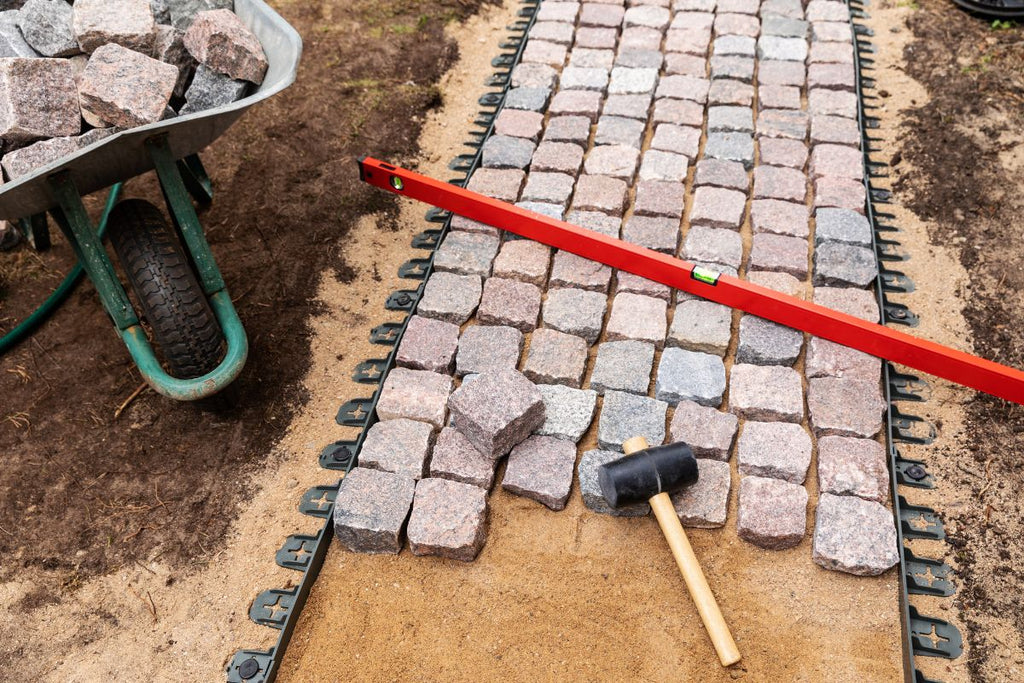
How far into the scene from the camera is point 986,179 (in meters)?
4.64

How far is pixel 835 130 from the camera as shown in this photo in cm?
483

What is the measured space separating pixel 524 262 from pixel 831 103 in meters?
2.50

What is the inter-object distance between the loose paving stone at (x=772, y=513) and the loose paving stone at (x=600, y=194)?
1810 millimetres

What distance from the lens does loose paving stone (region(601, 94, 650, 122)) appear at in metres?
4.98

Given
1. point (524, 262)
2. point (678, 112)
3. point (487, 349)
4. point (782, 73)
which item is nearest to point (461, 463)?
point (487, 349)

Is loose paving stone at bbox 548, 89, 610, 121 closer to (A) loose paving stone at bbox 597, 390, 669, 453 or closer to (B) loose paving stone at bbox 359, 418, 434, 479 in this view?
(A) loose paving stone at bbox 597, 390, 669, 453

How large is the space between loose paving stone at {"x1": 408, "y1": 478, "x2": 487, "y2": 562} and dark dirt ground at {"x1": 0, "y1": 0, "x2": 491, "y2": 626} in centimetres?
85

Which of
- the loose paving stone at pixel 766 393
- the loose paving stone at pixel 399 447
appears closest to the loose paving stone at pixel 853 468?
the loose paving stone at pixel 766 393

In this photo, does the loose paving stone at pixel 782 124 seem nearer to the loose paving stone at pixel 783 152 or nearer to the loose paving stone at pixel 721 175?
the loose paving stone at pixel 783 152

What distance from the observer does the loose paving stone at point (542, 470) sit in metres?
3.19

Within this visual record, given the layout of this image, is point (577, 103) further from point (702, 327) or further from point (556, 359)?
point (556, 359)

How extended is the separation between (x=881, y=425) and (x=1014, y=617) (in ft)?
2.86

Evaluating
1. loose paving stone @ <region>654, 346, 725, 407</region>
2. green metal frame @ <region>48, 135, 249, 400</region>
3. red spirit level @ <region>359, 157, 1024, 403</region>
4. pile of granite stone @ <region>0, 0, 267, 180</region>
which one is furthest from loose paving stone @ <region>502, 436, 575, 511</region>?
pile of granite stone @ <region>0, 0, 267, 180</region>

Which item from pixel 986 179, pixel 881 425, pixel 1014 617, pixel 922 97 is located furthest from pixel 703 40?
pixel 1014 617
